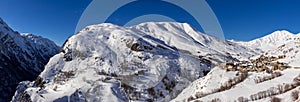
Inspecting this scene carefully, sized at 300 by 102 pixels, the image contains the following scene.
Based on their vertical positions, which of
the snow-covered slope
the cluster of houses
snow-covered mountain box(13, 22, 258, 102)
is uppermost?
snow-covered mountain box(13, 22, 258, 102)

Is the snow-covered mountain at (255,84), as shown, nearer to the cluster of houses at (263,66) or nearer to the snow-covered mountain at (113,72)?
the cluster of houses at (263,66)

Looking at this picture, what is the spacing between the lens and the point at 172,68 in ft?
310

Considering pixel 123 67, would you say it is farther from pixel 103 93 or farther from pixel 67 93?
pixel 67 93

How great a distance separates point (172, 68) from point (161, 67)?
3127 millimetres

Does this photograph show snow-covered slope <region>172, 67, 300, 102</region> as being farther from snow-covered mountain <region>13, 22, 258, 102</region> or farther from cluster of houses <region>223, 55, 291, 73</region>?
snow-covered mountain <region>13, 22, 258, 102</region>

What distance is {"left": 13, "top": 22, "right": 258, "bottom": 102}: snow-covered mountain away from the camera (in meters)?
73.6

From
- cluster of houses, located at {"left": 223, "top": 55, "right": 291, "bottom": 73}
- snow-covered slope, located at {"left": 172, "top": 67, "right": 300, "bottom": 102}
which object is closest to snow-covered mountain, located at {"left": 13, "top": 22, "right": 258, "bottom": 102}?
cluster of houses, located at {"left": 223, "top": 55, "right": 291, "bottom": 73}

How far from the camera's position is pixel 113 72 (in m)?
91.9

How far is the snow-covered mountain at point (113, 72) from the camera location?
Answer: 241ft

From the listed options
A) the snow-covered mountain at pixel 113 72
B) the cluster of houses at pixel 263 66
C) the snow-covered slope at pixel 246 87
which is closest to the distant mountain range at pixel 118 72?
the snow-covered mountain at pixel 113 72

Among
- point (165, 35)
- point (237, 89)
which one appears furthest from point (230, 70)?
point (165, 35)

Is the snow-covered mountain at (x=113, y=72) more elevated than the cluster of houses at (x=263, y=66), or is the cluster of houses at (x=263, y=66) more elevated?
the snow-covered mountain at (x=113, y=72)

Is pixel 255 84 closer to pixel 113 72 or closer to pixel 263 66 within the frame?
pixel 263 66

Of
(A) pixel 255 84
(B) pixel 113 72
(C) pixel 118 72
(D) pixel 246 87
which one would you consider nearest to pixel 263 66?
(A) pixel 255 84
